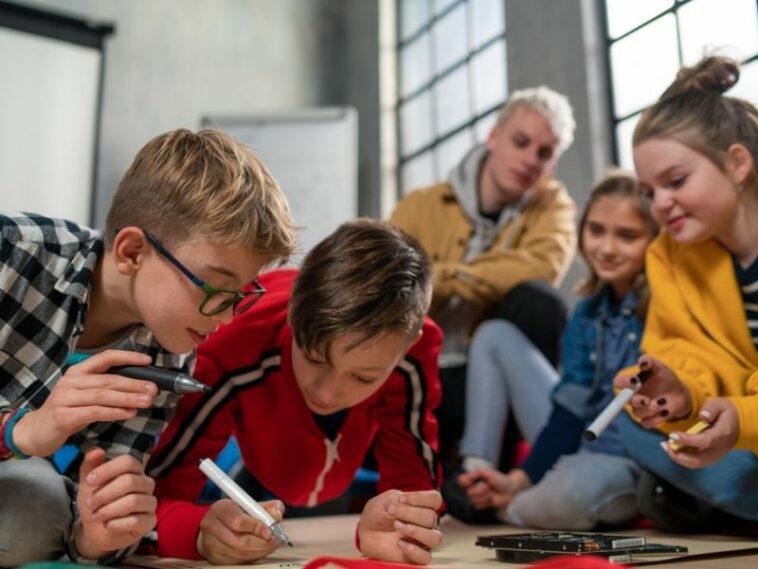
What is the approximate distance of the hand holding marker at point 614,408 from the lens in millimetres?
867

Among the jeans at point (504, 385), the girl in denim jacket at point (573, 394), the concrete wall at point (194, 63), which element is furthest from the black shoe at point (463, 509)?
the concrete wall at point (194, 63)

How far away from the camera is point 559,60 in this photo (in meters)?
2.55

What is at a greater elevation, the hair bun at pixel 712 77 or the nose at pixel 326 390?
the hair bun at pixel 712 77

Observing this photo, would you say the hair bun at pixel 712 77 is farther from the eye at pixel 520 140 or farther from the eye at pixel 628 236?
the eye at pixel 520 140

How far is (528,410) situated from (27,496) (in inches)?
38.1

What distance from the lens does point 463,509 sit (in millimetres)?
→ 1396

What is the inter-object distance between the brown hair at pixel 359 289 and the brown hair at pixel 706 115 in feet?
1.41

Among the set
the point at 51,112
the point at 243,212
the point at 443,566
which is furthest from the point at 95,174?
the point at 443,566

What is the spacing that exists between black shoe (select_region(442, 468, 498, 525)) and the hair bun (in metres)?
0.72

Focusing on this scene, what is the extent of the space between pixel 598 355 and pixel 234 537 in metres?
0.85

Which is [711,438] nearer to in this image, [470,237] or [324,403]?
[324,403]

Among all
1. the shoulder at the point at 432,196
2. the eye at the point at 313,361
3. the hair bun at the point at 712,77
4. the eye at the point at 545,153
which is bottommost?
the eye at the point at 313,361

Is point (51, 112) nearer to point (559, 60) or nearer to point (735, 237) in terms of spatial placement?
point (559, 60)

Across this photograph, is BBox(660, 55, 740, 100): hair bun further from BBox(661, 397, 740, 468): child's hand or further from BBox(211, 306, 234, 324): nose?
BBox(211, 306, 234, 324): nose
